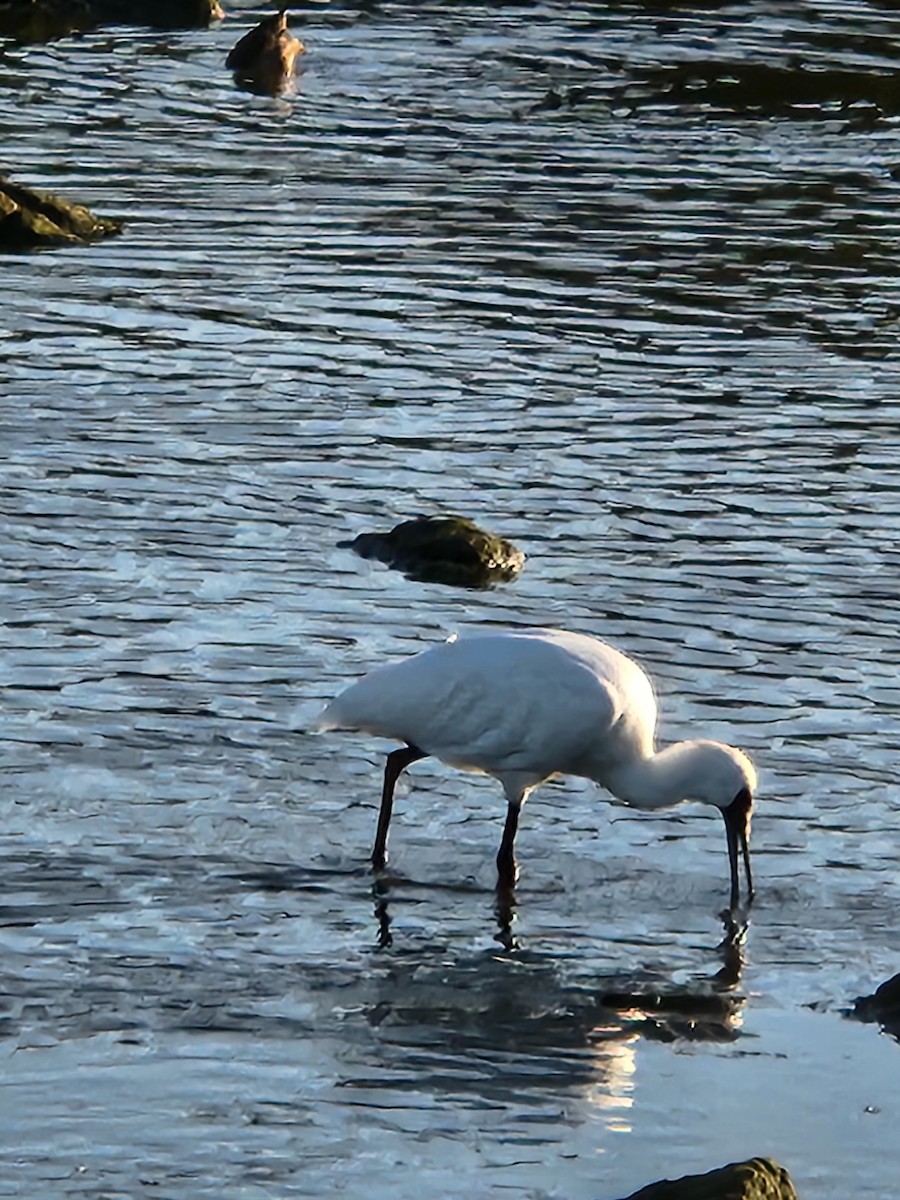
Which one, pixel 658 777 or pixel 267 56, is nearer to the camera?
pixel 658 777

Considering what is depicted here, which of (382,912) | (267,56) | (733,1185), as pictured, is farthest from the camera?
(267,56)

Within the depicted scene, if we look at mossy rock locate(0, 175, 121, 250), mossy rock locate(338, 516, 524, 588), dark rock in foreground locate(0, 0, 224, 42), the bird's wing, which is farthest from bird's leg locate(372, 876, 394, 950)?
dark rock in foreground locate(0, 0, 224, 42)

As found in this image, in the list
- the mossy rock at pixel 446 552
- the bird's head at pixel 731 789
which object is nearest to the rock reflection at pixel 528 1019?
the bird's head at pixel 731 789

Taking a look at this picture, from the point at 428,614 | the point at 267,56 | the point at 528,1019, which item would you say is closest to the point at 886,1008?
the point at 528,1019

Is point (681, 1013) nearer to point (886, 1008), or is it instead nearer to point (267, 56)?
point (886, 1008)

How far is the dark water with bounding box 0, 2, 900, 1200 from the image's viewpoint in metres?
8.48

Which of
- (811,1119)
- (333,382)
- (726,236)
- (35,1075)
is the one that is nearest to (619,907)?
(811,1119)

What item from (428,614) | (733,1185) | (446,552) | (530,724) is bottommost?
(428,614)

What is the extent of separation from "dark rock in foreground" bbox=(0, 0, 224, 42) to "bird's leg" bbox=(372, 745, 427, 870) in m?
20.2

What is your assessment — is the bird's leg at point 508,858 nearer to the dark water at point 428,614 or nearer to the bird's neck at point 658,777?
the dark water at point 428,614

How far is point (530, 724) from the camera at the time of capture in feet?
33.9

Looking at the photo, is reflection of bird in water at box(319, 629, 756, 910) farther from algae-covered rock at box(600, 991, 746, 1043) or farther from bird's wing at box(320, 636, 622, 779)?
algae-covered rock at box(600, 991, 746, 1043)

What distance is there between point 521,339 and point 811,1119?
10.0 meters

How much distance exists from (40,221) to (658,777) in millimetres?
10711
